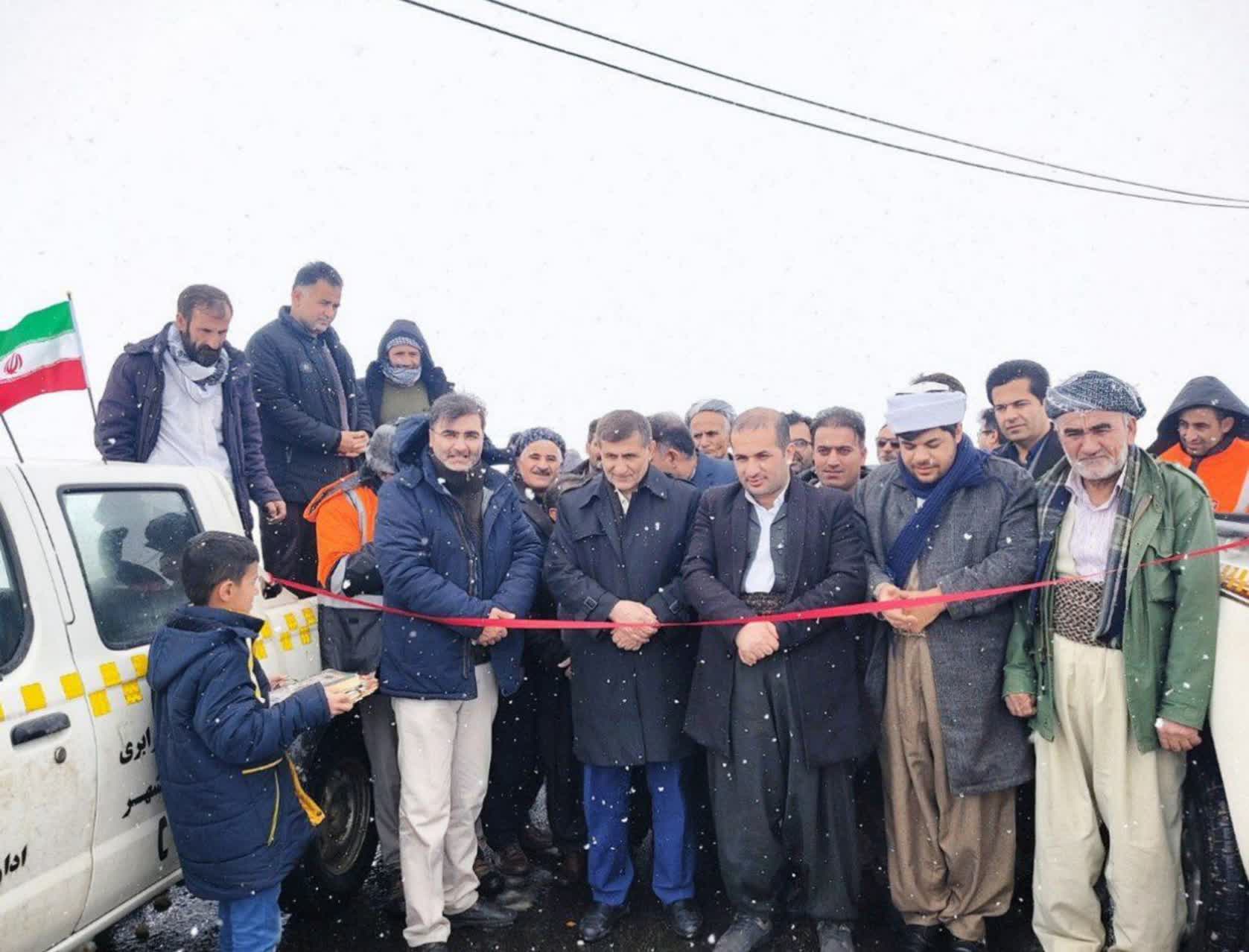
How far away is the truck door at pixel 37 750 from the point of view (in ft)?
7.92

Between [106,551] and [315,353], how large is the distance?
263cm

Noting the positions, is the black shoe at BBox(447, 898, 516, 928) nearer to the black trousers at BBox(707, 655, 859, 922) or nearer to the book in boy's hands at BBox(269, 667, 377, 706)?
the black trousers at BBox(707, 655, 859, 922)

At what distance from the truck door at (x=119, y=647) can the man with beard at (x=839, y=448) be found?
3262mm

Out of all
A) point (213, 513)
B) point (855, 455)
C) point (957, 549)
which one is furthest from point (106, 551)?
point (855, 455)

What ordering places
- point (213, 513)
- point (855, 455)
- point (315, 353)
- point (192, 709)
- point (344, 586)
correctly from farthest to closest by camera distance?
1. point (315, 353)
2. point (855, 455)
3. point (344, 586)
4. point (213, 513)
5. point (192, 709)

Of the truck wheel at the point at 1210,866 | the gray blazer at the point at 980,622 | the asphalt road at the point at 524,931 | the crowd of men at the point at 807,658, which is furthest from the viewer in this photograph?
the asphalt road at the point at 524,931

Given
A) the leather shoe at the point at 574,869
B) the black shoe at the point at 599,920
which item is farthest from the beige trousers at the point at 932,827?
the leather shoe at the point at 574,869

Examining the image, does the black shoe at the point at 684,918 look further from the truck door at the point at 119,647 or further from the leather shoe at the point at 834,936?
the truck door at the point at 119,647

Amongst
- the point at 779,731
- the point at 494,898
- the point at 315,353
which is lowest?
the point at 494,898

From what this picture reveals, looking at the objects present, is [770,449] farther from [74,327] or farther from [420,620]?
[74,327]

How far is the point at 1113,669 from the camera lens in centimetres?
315

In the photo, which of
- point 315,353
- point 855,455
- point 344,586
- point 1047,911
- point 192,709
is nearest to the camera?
point 192,709

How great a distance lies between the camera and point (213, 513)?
353 centimetres

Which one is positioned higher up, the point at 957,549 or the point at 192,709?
the point at 957,549
